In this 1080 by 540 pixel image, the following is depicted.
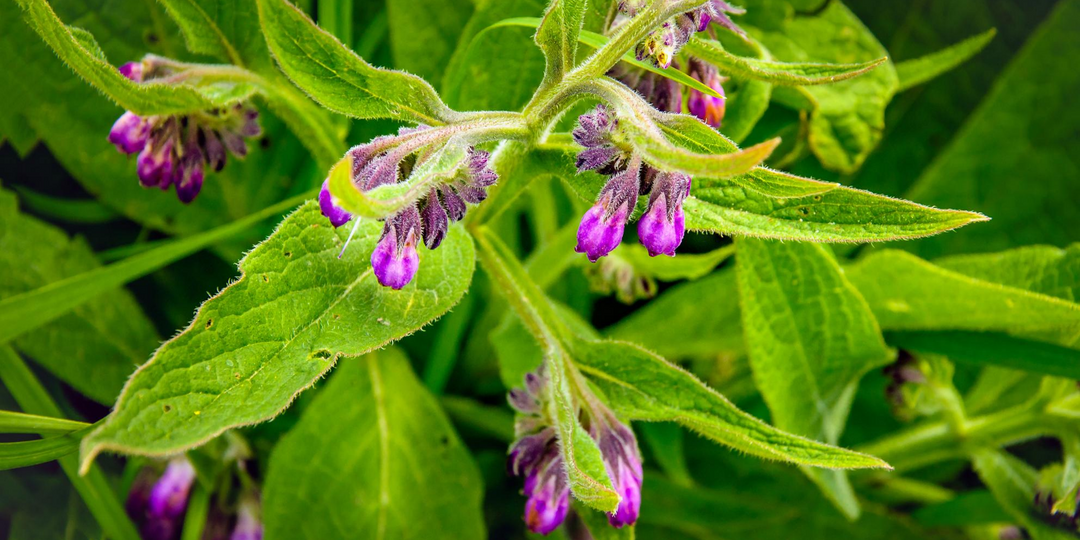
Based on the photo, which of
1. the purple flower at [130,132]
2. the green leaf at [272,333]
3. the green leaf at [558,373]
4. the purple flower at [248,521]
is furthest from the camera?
the purple flower at [248,521]

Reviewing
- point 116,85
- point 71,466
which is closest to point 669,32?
point 116,85

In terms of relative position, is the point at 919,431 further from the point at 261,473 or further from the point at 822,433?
the point at 261,473

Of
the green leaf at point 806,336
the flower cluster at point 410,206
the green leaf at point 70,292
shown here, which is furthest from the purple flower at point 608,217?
the green leaf at point 70,292

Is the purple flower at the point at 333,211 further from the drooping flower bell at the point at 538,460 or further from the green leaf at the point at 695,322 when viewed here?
the green leaf at the point at 695,322

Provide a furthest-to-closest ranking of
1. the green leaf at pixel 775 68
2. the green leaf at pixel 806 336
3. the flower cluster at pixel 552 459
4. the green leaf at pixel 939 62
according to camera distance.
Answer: the green leaf at pixel 939 62, the green leaf at pixel 806 336, the flower cluster at pixel 552 459, the green leaf at pixel 775 68

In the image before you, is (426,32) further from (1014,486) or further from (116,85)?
(1014,486)

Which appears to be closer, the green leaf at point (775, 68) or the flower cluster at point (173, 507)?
the green leaf at point (775, 68)

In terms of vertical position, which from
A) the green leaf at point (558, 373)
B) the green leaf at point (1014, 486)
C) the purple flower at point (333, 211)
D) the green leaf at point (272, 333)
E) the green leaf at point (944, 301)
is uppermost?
the purple flower at point (333, 211)

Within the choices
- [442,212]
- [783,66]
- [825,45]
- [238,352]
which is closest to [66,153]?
[238,352]

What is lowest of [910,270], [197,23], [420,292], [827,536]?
[827,536]
